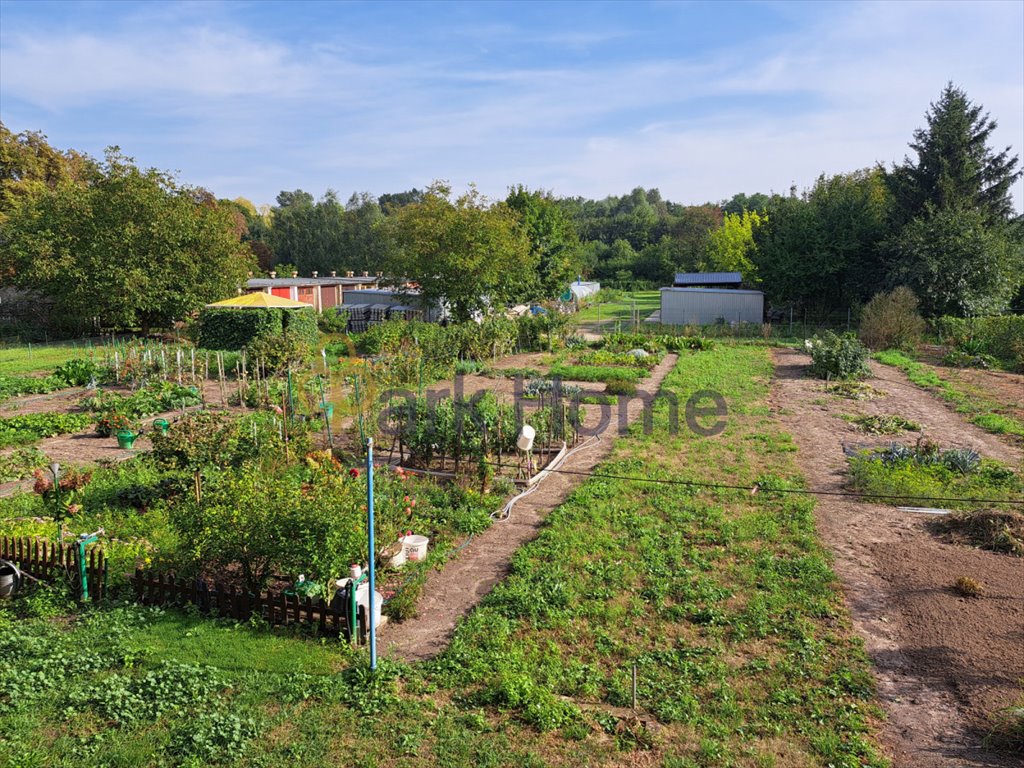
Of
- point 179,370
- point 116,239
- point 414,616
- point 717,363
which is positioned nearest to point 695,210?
point 717,363

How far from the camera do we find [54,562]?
23.6 ft

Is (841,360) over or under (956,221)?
under

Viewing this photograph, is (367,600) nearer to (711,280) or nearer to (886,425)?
(886,425)

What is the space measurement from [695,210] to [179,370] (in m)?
62.8

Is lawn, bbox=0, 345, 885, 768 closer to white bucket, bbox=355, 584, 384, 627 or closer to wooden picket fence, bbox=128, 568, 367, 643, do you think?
wooden picket fence, bbox=128, 568, 367, 643

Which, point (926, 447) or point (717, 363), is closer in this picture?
point (926, 447)

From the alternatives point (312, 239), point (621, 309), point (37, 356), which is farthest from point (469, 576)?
point (312, 239)

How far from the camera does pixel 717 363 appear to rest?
23250 mm

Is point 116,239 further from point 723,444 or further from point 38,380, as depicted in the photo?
point 723,444

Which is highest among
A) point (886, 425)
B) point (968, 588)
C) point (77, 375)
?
point (77, 375)

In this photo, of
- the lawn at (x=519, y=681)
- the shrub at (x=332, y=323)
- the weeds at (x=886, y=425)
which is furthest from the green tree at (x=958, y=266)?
the lawn at (x=519, y=681)

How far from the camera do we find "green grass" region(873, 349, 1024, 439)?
14445mm

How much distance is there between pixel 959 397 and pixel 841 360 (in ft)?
10.8

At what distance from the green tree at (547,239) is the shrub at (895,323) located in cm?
1768
